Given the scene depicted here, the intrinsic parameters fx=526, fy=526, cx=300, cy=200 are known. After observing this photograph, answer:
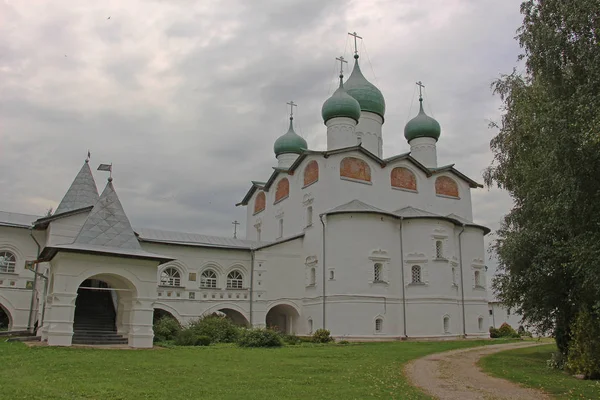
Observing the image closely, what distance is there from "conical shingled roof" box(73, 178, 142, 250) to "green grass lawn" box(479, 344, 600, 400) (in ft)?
34.1

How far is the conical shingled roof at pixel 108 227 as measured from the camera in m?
15.2

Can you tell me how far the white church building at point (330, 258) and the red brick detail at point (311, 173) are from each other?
0.10 m

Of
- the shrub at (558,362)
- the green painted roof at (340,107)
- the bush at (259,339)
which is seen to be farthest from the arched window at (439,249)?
the shrub at (558,362)

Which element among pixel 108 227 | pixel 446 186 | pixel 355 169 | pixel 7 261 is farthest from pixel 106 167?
pixel 446 186

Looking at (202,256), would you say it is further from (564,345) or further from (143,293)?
(564,345)

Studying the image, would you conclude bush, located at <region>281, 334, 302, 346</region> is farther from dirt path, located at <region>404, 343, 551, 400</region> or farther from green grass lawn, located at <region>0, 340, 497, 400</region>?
dirt path, located at <region>404, 343, 551, 400</region>

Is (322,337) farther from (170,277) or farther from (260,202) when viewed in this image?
(260,202)

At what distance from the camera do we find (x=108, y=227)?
1559 centimetres

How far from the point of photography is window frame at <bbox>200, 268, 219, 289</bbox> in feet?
74.2

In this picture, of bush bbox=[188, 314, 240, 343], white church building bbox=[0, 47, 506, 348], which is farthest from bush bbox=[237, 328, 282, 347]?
white church building bbox=[0, 47, 506, 348]

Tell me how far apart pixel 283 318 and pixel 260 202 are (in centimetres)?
775

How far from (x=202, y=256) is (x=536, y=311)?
45.9 ft

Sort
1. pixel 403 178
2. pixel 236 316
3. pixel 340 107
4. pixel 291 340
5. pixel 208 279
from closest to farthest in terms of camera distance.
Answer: pixel 291 340
pixel 208 279
pixel 236 316
pixel 340 107
pixel 403 178

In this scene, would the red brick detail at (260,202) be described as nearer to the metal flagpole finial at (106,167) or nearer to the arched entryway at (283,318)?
the arched entryway at (283,318)
